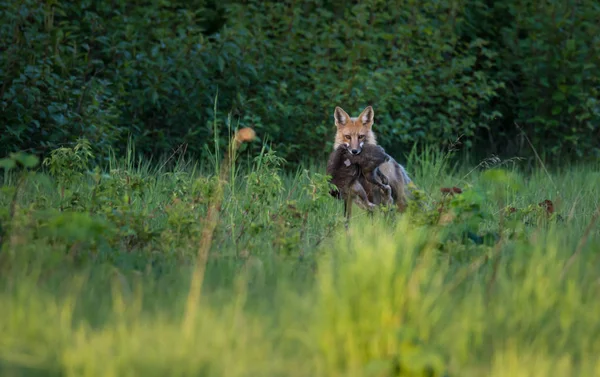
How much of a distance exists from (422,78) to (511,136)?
280 cm

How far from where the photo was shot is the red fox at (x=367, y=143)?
816cm

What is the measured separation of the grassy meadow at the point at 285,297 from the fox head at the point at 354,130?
2.21 meters

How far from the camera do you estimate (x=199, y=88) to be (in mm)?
10938

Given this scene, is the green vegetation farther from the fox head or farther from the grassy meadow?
the fox head

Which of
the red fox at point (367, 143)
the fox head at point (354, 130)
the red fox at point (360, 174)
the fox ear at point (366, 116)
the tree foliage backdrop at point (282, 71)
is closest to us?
the red fox at point (360, 174)

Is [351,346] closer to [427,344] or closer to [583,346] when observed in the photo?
[427,344]

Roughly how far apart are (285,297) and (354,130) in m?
4.39

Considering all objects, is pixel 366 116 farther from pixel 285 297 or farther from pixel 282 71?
pixel 285 297

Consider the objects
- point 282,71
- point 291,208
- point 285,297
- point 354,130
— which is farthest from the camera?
point 282,71

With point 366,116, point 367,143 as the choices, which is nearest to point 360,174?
point 367,143

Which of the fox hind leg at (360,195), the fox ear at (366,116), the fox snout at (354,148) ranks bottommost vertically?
the fox hind leg at (360,195)

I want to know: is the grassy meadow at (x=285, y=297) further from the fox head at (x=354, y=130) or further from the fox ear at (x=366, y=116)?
the fox ear at (x=366, y=116)

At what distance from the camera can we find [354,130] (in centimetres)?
864

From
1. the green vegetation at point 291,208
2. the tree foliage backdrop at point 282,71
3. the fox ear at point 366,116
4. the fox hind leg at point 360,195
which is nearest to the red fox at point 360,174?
the fox hind leg at point 360,195
